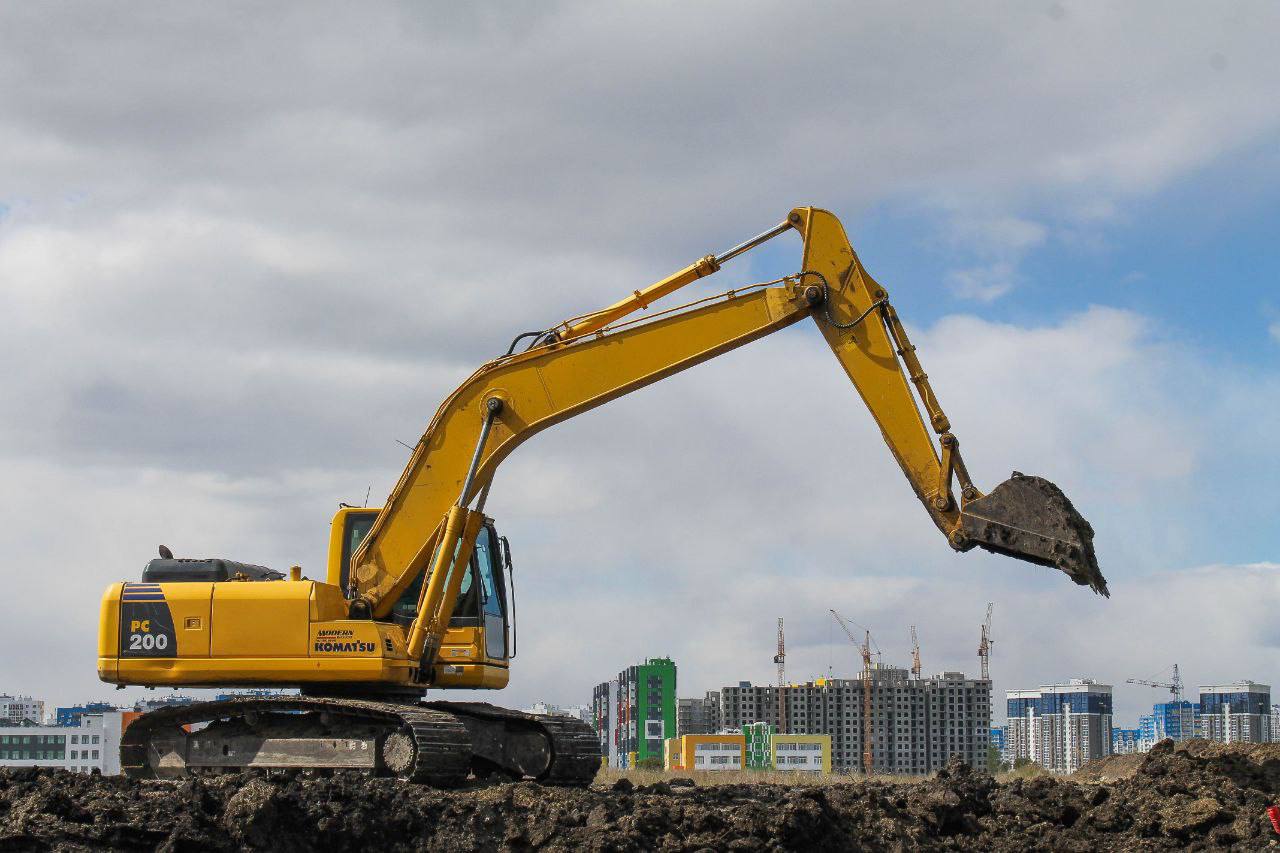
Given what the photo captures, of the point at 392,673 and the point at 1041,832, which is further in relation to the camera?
the point at 392,673

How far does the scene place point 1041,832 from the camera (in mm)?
13062

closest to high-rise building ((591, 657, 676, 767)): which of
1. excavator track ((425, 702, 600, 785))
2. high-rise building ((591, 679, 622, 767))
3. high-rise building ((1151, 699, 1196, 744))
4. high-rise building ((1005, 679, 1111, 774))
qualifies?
high-rise building ((591, 679, 622, 767))

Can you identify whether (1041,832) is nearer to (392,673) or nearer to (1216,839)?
(1216,839)

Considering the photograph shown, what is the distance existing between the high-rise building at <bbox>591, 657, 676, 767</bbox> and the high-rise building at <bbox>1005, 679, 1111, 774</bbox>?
32.2m

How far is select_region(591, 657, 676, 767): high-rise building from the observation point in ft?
393

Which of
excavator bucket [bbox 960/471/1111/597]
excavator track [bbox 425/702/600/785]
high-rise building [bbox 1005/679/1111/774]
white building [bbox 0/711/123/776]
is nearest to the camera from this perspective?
excavator bucket [bbox 960/471/1111/597]

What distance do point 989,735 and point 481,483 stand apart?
98055 mm

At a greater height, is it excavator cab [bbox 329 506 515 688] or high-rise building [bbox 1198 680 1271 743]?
excavator cab [bbox 329 506 515 688]

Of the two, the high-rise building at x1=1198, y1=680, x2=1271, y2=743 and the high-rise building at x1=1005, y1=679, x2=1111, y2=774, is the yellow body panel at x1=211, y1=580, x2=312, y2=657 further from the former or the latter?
the high-rise building at x1=1005, y1=679, x2=1111, y2=774

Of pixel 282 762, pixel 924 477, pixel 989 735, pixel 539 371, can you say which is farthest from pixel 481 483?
pixel 989 735

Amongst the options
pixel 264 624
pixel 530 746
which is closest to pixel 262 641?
pixel 264 624

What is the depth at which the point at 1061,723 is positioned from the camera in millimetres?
160750

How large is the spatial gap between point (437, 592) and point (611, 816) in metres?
4.52

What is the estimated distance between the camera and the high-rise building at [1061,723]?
139m
